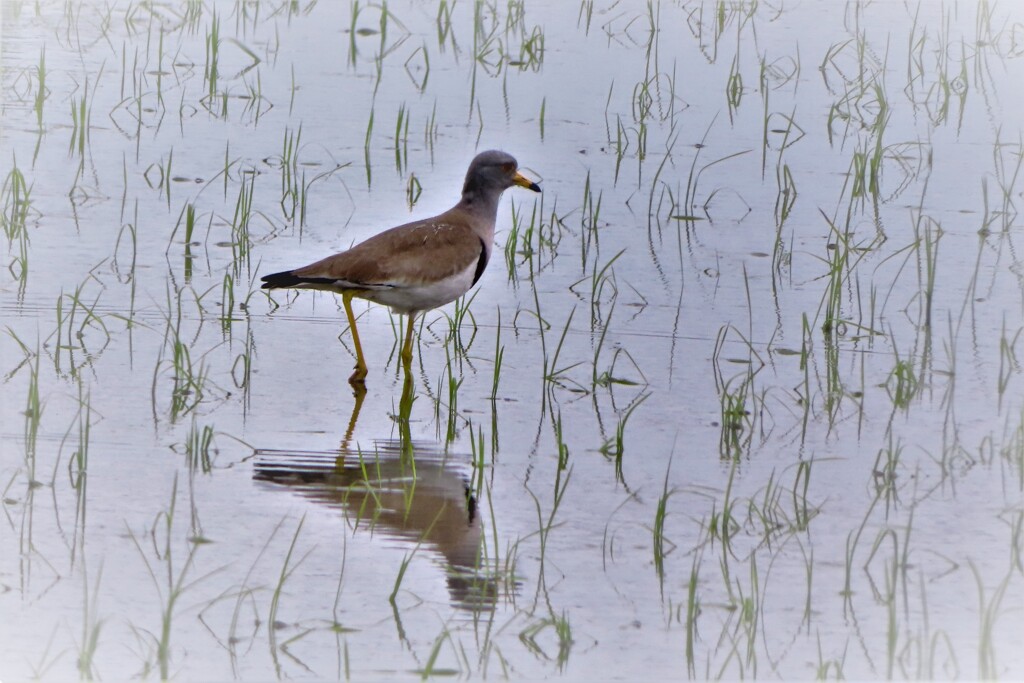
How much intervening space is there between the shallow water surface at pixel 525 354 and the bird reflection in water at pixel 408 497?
0.02 metres

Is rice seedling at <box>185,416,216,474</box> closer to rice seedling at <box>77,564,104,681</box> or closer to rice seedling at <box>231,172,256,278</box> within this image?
rice seedling at <box>77,564,104,681</box>

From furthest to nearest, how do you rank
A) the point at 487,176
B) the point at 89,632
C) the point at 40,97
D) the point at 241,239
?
the point at 40,97
the point at 241,239
the point at 487,176
the point at 89,632

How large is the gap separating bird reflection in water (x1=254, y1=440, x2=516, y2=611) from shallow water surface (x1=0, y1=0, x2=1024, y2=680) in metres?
0.02

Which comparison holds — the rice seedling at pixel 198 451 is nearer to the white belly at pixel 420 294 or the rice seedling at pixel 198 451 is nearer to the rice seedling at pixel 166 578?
the rice seedling at pixel 166 578

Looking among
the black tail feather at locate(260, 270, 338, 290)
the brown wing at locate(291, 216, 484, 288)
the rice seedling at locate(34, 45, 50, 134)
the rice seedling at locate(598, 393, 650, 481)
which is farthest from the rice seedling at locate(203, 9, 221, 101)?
the rice seedling at locate(598, 393, 650, 481)

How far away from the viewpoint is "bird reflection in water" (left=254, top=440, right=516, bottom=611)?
477cm

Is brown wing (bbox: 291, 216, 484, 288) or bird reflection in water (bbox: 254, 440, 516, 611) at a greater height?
brown wing (bbox: 291, 216, 484, 288)

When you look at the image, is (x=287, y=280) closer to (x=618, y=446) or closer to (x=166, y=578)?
(x=618, y=446)

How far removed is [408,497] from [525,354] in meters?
1.79

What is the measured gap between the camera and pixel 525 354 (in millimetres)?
7055

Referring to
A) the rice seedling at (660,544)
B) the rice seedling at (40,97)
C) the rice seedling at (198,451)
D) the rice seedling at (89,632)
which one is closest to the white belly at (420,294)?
the rice seedling at (198,451)

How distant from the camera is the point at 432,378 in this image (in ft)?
22.4

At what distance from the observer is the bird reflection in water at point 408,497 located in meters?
4.77

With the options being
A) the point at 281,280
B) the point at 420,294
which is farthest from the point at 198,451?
the point at 420,294
